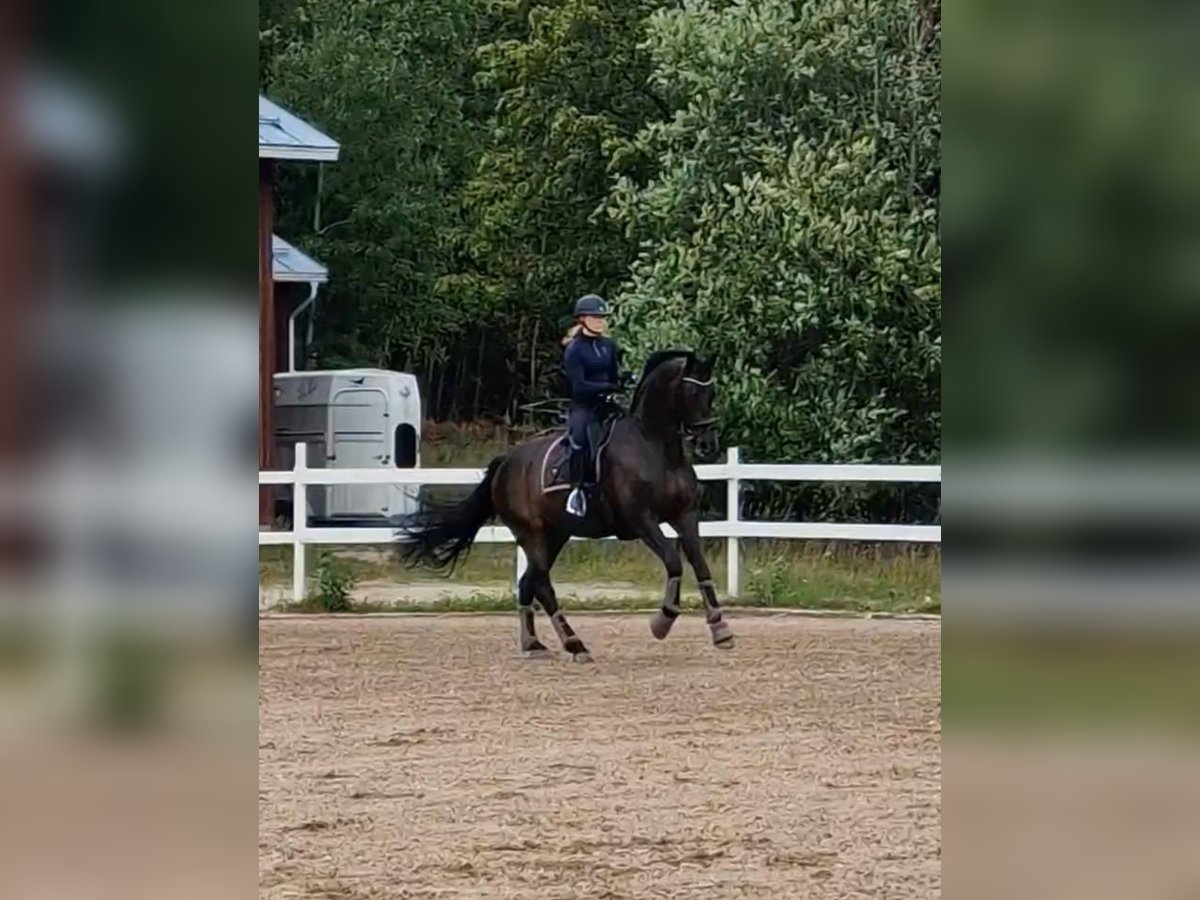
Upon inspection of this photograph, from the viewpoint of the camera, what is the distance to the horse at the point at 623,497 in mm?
Answer: 6824

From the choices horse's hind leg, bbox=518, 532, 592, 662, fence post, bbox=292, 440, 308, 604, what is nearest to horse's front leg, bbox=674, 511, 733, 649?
horse's hind leg, bbox=518, 532, 592, 662

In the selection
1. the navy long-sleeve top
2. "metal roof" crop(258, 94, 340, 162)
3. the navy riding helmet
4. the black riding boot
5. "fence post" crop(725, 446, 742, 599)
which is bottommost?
"fence post" crop(725, 446, 742, 599)

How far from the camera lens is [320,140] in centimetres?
884

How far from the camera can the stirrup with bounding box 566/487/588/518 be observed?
23.1 feet

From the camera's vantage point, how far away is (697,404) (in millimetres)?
6746

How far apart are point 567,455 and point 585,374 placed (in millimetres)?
428

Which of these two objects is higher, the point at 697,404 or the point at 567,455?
the point at 697,404

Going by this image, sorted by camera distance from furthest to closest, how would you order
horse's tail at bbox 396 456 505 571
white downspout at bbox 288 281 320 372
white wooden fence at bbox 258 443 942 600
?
1. white downspout at bbox 288 281 320 372
2. white wooden fence at bbox 258 443 942 600
3. horse's tail at bbox 396 456 505 571

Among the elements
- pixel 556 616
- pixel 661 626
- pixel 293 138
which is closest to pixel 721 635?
pixel 661 626

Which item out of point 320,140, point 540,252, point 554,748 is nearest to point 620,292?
point 540,252

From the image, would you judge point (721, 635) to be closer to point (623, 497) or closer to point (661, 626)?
point (661, 626)

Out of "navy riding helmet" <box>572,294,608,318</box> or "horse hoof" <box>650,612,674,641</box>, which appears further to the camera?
"horse hoof" <box>650,612,674,641</box>

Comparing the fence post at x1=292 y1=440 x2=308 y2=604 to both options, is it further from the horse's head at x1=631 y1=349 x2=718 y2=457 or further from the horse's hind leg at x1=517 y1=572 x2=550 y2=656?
the horse's head at x1=631 y1=349 x2=718 y2=457
